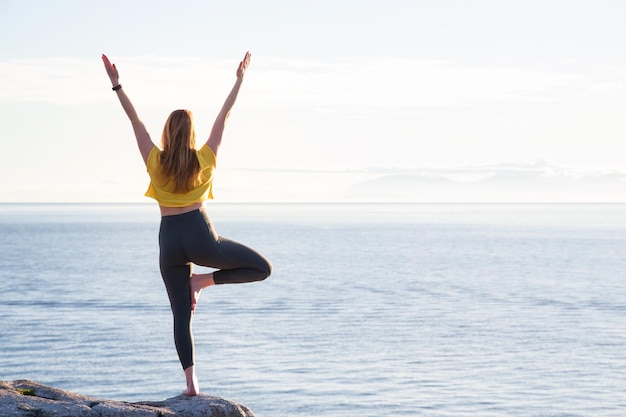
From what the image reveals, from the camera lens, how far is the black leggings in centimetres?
761

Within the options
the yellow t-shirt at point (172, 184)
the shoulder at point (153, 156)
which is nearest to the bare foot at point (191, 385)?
the yellow t-shirt at point (172, 184)

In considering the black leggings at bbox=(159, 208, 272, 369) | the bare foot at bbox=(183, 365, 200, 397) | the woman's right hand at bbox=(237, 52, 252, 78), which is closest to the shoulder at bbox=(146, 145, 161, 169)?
the black leggings at bbox=(159, 208, 272, 369)

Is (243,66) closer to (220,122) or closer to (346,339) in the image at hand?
(220,122)

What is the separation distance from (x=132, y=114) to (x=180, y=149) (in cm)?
67

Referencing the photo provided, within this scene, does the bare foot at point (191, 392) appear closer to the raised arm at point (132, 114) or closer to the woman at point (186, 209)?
the woman at point (186, 209)

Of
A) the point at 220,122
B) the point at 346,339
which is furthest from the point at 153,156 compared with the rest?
the point at 346,339

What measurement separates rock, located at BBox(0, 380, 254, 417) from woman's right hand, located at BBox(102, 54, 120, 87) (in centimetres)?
268

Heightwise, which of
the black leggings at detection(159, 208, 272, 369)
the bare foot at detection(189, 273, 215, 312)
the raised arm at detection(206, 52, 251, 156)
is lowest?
the bare foot at detection(189, 273, 215, 312)

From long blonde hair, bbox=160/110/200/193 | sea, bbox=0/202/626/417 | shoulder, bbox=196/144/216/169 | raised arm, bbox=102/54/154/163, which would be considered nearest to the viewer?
long blonde hair, bbox=160/110/200/193

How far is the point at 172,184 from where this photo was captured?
750 centimetres

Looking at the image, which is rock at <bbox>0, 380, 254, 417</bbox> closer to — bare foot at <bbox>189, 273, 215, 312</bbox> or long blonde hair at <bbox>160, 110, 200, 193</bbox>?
bare foot at <bbox>189, 273, 215, 312</bbox>

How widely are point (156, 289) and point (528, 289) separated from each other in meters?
47.6

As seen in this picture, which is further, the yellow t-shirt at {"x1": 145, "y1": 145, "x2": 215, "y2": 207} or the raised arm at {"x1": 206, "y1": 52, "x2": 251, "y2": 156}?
the raised arm at {"x1": 206, "y1": 52, "x2": 251, "y2": 156}

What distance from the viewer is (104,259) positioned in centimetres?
15575
